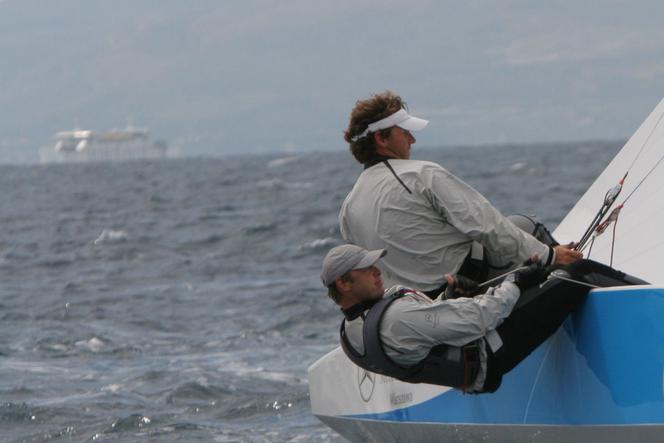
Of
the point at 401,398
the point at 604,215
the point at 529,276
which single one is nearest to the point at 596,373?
the point at 529,276

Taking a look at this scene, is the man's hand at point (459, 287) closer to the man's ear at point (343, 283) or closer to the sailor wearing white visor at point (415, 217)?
the sailor wearing white visor at point (415, 217)

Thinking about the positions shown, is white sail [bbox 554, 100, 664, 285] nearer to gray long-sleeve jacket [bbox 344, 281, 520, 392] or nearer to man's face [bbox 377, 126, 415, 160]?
gray long-sleeve jacket [bbox 344, 281, 520, 392]

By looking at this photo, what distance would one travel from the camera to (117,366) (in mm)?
7926

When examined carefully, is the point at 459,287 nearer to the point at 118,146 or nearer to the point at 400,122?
→ the point at 400,122

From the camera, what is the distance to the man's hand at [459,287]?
3.91 m

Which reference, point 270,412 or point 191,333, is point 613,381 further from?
point 191,333

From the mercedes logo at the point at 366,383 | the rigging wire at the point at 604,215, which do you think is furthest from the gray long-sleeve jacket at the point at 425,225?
the mercedes logo at the point at 366,383

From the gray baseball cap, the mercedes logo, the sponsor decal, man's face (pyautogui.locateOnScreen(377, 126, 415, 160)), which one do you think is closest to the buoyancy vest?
the gray baseball cap

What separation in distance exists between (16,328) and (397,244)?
6.12 meters

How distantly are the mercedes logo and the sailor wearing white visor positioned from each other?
744 millimetres

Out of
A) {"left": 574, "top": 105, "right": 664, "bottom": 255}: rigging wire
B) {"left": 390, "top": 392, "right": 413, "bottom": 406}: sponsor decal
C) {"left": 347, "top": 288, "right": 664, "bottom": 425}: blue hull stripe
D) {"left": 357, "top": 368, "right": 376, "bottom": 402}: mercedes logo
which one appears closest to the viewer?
{"left": 347, "top": 288, "right": 664, "bottom": 425}: blue hull stripe

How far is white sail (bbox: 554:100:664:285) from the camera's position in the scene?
4344mm

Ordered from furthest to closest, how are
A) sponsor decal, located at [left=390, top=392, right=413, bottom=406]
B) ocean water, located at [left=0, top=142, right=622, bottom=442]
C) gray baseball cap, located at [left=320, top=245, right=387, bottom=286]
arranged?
ocean water, located at [left=0, top=142, right=622, bottom=442], sponsor decal, located at [left=390, top=392, right=413, bottom=406], gray baseball cap, located at [left=320, top=245, right=387, bottom=286]

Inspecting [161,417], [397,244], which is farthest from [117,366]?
[397,244]
